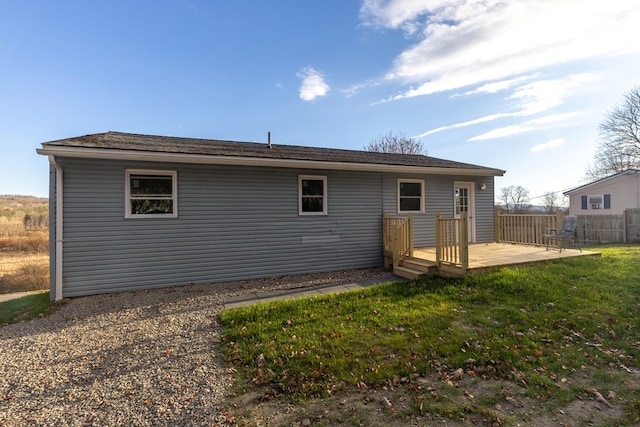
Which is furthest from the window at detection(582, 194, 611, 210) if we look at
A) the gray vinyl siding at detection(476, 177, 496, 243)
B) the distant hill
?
the distant hill

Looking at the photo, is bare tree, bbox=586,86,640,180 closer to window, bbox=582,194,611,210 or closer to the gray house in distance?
window, bbox=582,194,611,210

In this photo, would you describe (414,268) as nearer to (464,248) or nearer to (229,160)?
(464,248)

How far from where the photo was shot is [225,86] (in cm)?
1124

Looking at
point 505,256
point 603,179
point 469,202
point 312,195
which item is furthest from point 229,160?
point 603,179

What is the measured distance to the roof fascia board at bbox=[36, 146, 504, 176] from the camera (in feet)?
19.0

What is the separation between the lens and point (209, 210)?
23.6 ft

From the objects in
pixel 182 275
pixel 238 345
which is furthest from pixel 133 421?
pixel 182 275

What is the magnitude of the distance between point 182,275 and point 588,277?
891 centimetres

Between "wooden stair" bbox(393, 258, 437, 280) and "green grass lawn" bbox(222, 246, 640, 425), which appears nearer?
"green grass lawn" bbox(222, 246, 640, 425)

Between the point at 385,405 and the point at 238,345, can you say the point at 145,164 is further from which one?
the point at 385,405

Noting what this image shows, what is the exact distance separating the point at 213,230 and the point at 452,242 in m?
5.80

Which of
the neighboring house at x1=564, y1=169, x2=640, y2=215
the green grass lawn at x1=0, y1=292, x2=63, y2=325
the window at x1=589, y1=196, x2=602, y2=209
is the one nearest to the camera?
the green grass lawn at x1=0, y1=292, x2=63, y2=325

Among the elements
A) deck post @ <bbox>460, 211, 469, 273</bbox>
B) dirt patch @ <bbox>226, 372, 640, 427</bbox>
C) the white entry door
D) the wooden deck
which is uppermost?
the white entry door

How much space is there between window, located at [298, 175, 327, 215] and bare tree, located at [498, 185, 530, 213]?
32.5m
